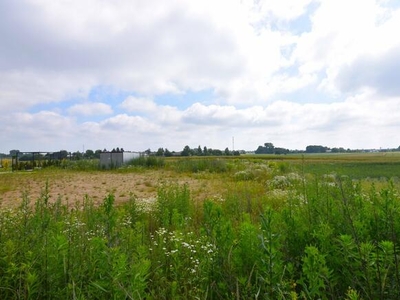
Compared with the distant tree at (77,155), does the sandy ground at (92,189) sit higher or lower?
lower

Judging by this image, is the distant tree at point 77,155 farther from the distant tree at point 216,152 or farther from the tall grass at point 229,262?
the distant tree at point 216,152

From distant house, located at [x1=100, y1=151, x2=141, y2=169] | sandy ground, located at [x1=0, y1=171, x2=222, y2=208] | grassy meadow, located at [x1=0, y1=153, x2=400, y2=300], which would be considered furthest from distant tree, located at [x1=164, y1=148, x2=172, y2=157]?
grassy meadow, located at [x1=0, y1=153, x2=400, y2=300]

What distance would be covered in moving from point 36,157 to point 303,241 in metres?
35.7

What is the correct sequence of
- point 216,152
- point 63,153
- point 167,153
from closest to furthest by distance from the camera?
1. point 63,153
2. point 167,153
3. point 216,152

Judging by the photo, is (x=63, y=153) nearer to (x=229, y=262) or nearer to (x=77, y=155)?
(x=77, y=155)

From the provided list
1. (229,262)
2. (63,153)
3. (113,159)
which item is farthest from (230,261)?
(63,153)

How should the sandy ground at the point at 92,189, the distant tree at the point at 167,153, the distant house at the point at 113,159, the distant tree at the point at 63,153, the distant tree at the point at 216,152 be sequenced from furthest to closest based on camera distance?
1. the distant tree at the point at 167,153
2. the distant tree at the point at 216,152
3. the distant tree at the point at 63,153
4. the distant house at the point at 113,159
5. the sandy ground at the point at 92,189

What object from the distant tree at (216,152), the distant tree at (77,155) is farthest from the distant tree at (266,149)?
the distant tree at (77,155)

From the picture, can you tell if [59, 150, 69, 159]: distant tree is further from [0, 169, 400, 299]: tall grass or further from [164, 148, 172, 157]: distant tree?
[164, 148, 172, 157]: distant tree

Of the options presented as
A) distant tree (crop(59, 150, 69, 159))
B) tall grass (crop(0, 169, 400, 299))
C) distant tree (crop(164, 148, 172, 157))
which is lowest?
tall grass (crop(0, 169, 400, 299))

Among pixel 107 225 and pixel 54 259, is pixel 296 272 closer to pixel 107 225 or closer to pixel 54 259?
pixel 107 225

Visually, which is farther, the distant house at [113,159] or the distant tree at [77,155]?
the distant tree at [77,155]

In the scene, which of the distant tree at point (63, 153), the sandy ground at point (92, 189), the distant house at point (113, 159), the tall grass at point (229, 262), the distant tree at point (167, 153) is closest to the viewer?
the tall grass at point (229, 262)

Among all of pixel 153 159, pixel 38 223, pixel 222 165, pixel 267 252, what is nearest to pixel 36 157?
pixel 153 159
